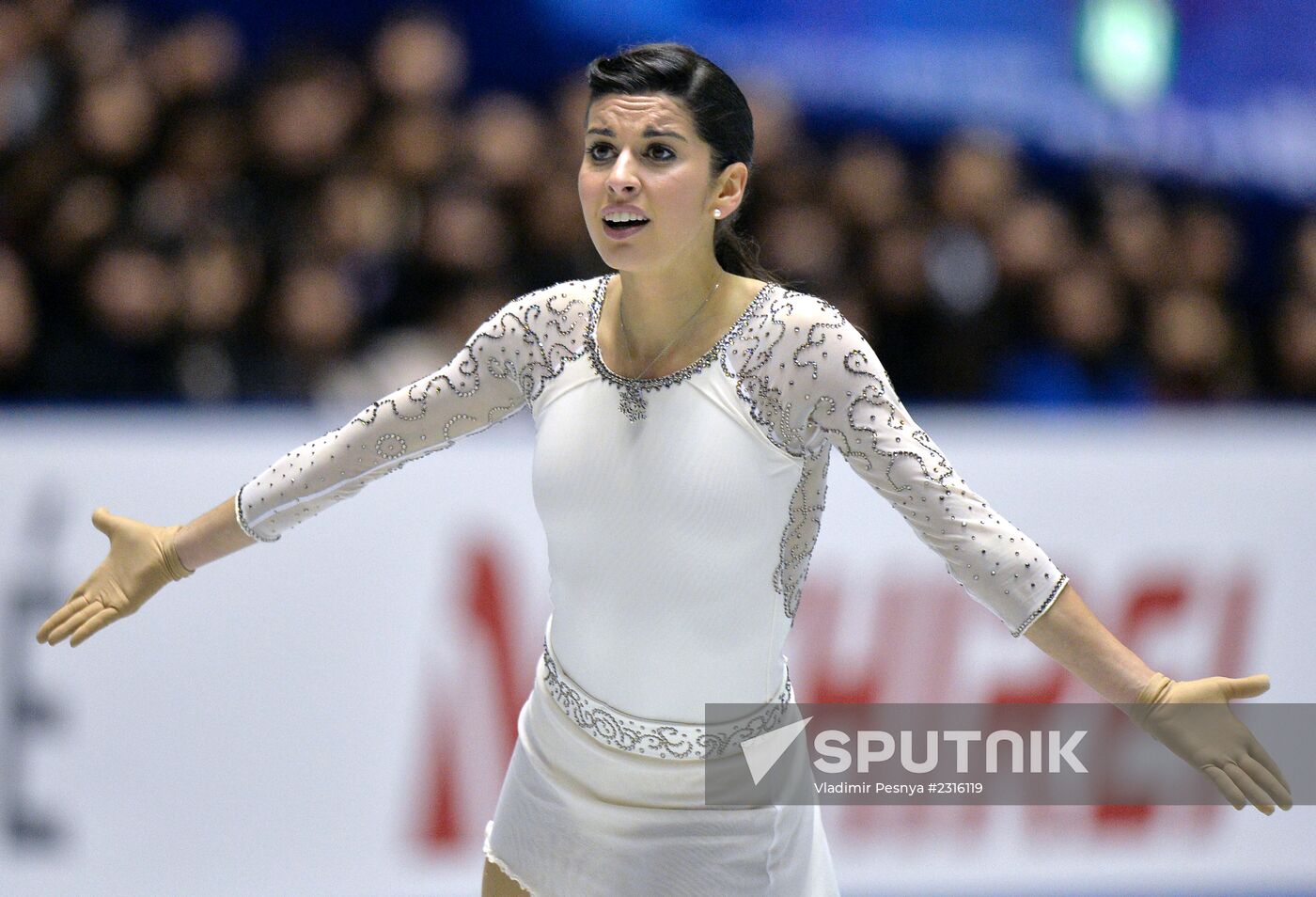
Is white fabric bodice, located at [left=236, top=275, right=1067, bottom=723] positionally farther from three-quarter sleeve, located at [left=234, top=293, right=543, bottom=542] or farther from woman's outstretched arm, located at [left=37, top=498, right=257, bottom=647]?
woman's outstretched arm, located at [left=37, top=498, right=257, bottom=647]

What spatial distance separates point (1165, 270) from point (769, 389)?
4.00 meters

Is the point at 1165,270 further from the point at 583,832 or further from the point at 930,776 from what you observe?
the point at 583,832

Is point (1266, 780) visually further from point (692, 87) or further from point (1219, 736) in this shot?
point (692, 87)

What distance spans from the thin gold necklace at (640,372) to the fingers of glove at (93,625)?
985 millimetres

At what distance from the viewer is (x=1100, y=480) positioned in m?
4.15

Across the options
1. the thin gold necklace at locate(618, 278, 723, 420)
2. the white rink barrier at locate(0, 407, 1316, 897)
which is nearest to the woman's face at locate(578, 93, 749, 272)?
A: the thin gold necklace at locate(618, 278, 723, 420)

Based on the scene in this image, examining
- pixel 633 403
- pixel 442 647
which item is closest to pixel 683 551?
pixel 633 403

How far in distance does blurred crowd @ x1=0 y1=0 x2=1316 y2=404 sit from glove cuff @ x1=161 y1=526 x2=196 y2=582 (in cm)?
175

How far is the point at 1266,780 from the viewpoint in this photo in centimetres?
200

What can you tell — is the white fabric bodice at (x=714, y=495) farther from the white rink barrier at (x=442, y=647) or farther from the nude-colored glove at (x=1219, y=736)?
the white rink barrier at (x=442, y=647)

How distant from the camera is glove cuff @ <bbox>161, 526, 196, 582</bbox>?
2.54 meters

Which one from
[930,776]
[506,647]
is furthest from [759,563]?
[506,647]

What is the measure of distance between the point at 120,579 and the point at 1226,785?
1823 mm

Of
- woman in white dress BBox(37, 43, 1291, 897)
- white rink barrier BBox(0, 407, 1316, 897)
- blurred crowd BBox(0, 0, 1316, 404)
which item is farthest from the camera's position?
blurred crowd BBox(0, 0, 1316, 404)
